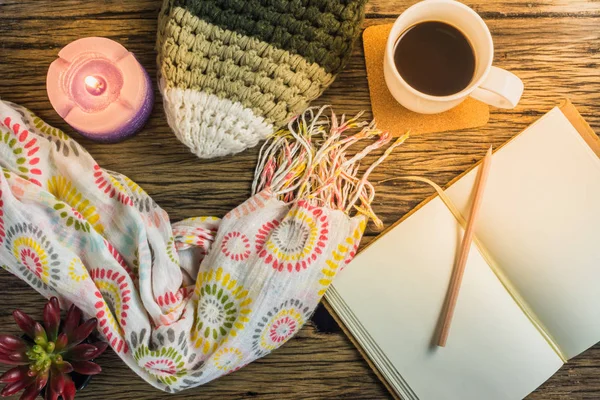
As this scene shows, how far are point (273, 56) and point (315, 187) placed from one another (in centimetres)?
18

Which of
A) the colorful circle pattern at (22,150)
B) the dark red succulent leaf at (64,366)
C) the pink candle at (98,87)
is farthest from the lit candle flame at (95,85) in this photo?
the dark red succulent leaf at (64,366)

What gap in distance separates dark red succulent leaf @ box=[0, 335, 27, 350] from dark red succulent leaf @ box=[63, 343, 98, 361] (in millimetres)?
46

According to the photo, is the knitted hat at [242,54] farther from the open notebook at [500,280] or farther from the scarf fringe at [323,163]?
the open notebook at [500,280]

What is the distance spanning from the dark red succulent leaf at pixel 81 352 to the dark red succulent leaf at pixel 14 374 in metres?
0.04

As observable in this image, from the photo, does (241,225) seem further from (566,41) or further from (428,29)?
(566,41)

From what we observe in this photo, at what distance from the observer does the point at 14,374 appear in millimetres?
514

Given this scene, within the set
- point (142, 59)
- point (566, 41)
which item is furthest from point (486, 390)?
point (142, 59)

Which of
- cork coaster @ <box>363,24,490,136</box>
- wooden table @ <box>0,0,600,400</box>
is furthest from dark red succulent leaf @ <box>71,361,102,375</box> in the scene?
cork coaster @ <box>363,24,490,136</box>

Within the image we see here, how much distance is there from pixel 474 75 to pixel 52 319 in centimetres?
58

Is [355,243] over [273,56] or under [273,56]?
under

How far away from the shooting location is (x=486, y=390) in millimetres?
615

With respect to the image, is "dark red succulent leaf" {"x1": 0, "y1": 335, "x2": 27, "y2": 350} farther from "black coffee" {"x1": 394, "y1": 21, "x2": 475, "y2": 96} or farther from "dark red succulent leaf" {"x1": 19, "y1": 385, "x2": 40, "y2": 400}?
"black coffee" {"x1": 394, "y1": 21, "x2": 475, "y2": 96}

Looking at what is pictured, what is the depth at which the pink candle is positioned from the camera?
0.59m

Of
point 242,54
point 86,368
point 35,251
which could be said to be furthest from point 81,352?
point 242,54
